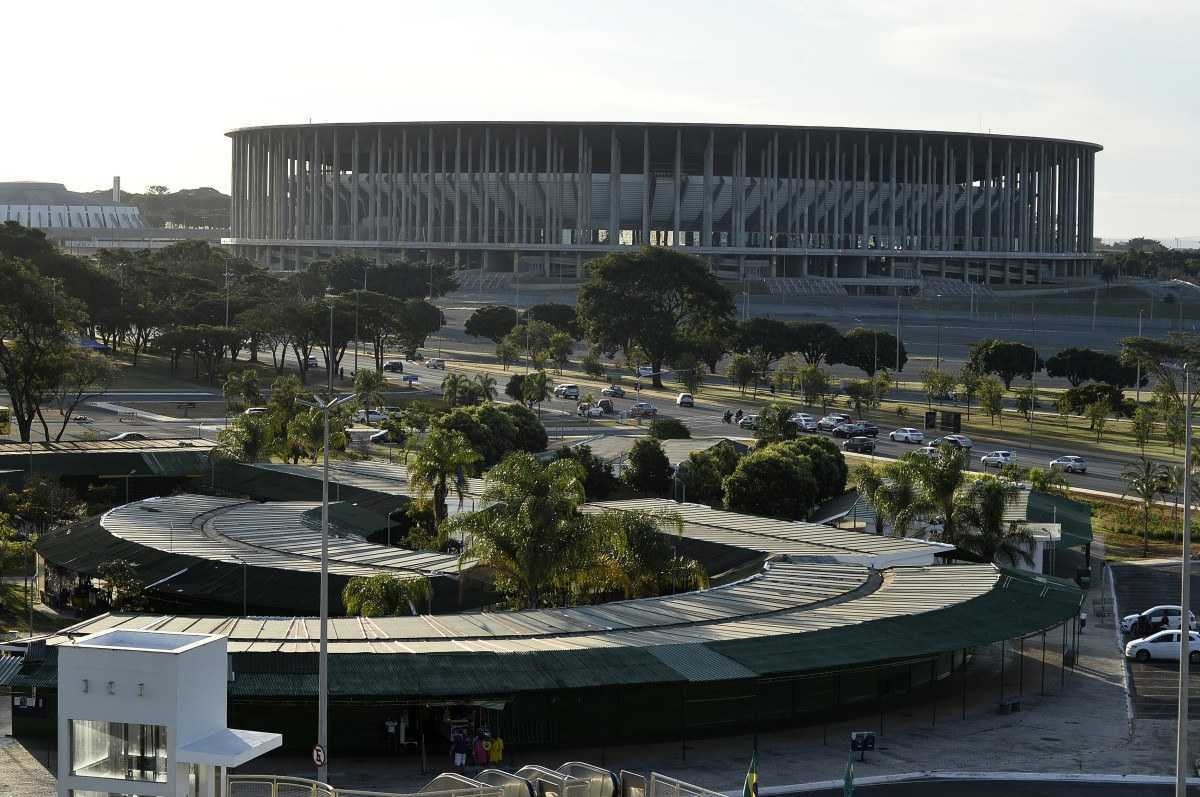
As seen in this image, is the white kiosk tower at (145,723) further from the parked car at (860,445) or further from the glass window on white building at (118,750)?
the parked car at (860,445)

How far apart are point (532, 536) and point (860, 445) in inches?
1968

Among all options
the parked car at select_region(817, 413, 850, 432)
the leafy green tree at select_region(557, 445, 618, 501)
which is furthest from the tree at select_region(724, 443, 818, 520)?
the parked car at select_region(817, 413, 850, 432)

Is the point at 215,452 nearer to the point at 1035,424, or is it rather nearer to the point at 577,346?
the point at 1035,424

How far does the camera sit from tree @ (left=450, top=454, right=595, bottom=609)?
4366 cm

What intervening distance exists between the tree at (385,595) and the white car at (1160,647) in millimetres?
18579

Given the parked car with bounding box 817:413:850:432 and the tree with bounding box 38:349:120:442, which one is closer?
the tree with bounding box 38:349:120:442

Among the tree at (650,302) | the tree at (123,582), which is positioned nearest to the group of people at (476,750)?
the tree at (123,582)

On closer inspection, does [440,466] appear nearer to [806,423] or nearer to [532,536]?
[532,536]

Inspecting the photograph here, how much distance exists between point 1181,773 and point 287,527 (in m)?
33.2

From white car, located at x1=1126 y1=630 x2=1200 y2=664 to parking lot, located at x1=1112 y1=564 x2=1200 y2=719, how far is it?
184mm

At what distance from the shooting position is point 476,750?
34594mm

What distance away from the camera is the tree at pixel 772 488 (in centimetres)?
6669

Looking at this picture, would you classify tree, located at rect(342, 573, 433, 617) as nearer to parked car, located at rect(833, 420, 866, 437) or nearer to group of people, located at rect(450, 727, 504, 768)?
group of people, located at rect(450, 727, 504, 768)

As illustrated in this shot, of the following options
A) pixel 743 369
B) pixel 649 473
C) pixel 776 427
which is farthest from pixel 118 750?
pixel 743 369
